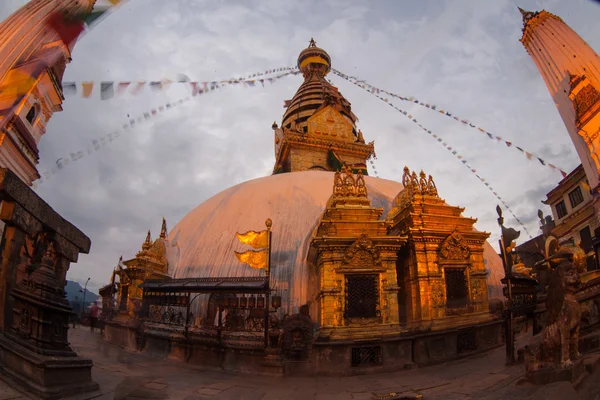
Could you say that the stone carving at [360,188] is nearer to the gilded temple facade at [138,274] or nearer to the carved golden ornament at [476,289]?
the carved golden ornament at [476,289]

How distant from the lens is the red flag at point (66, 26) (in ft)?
50.4

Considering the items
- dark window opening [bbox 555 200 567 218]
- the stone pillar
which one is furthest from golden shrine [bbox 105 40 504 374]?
dark window opening [bbox 555 200 567 218]

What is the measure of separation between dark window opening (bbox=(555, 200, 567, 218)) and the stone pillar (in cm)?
3568

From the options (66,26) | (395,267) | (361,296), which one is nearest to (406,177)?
(395,267)

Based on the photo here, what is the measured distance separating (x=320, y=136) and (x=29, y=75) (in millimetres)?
18440

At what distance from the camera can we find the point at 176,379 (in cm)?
881

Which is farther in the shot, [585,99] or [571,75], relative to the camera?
[571,75]

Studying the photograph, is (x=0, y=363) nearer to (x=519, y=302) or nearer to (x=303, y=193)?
(x=303, y=193)

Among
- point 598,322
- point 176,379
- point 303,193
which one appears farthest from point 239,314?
point 598,322

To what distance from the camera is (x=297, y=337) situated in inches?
395

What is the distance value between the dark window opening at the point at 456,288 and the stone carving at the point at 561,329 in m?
6.93

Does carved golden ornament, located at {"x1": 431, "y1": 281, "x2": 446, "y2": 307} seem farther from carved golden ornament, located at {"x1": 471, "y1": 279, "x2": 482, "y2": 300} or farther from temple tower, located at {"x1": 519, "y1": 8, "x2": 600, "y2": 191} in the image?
temple tower, located at {"x1": 519, "y1": 8, "x2": 600, "y2": 191}

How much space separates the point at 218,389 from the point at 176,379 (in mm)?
1540

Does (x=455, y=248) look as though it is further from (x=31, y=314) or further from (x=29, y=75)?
(x=29, y=75)
